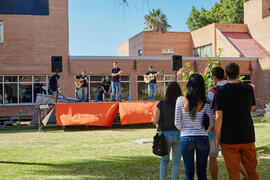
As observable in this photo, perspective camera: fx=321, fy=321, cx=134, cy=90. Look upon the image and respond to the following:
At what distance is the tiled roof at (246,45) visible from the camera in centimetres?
2956

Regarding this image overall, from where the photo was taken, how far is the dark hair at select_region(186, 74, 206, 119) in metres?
3.69

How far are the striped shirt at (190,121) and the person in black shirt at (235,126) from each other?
133mm

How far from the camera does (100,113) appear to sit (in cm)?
1351

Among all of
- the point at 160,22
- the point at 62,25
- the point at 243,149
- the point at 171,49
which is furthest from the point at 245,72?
the point at 243,149

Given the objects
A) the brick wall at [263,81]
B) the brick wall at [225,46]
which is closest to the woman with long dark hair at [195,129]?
the brick wall at [263,81]

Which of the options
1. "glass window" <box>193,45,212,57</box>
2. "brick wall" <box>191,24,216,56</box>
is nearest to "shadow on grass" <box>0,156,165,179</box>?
"brick wall" <box>191,24,216,56</box>

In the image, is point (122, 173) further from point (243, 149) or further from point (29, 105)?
point (29, 105)

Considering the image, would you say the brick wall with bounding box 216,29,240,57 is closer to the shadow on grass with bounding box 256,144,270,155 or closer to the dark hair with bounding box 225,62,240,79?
the shadow on grass with bounding box 256,144,270,155

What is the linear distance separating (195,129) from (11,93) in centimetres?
2030

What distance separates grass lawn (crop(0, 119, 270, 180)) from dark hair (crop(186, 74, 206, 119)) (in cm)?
238

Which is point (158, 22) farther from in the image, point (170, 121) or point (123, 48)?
point (170, 121)

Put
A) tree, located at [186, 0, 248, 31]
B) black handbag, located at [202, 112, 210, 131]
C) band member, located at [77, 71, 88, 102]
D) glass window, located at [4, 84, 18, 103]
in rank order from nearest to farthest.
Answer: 1. black handbag, located at [202, 112, 210, 131]
2. band member, located at [77, 71, 88, 102]
3. glass window, located at [4, 84, 18, 103]
4. tree, located at [186, 0, 248, 31]

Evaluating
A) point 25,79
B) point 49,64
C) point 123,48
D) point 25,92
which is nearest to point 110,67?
point 49,64

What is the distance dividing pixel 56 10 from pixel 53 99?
32.6 feet
